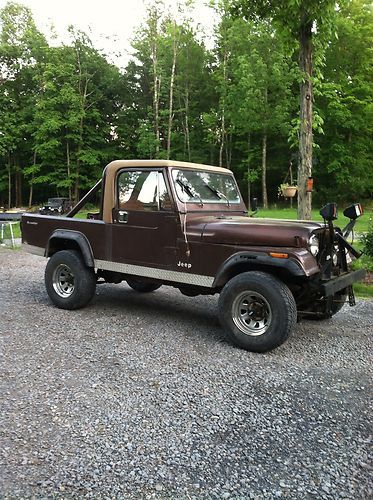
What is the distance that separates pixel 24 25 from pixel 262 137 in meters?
20.4

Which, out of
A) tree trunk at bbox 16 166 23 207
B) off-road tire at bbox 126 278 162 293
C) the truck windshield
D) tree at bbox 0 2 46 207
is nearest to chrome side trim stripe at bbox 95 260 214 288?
the truck windshield

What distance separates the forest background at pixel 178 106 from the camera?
82.4 feet

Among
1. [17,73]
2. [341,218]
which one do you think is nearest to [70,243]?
[341,218]

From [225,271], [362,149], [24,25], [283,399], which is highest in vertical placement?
[24,25]

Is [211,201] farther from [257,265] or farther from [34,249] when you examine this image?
[34,249]

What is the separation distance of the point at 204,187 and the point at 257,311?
1793 millimetres

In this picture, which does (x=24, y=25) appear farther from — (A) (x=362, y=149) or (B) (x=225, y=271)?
(B) (x=225, y=271)

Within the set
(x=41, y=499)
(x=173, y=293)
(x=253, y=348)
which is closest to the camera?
(x=41, y=499)

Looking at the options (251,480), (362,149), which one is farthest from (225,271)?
(362,149)

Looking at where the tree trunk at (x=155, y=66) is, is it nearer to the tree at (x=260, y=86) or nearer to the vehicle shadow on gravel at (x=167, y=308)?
the tree at (x=260, y=86)

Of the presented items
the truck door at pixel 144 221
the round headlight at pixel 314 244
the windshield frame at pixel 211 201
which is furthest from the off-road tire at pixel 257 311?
the windshield frame at pixel 211 201

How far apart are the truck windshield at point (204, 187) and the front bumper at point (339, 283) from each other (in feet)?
5.79

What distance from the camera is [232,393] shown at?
3.27 m

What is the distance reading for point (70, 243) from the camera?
586 cm
